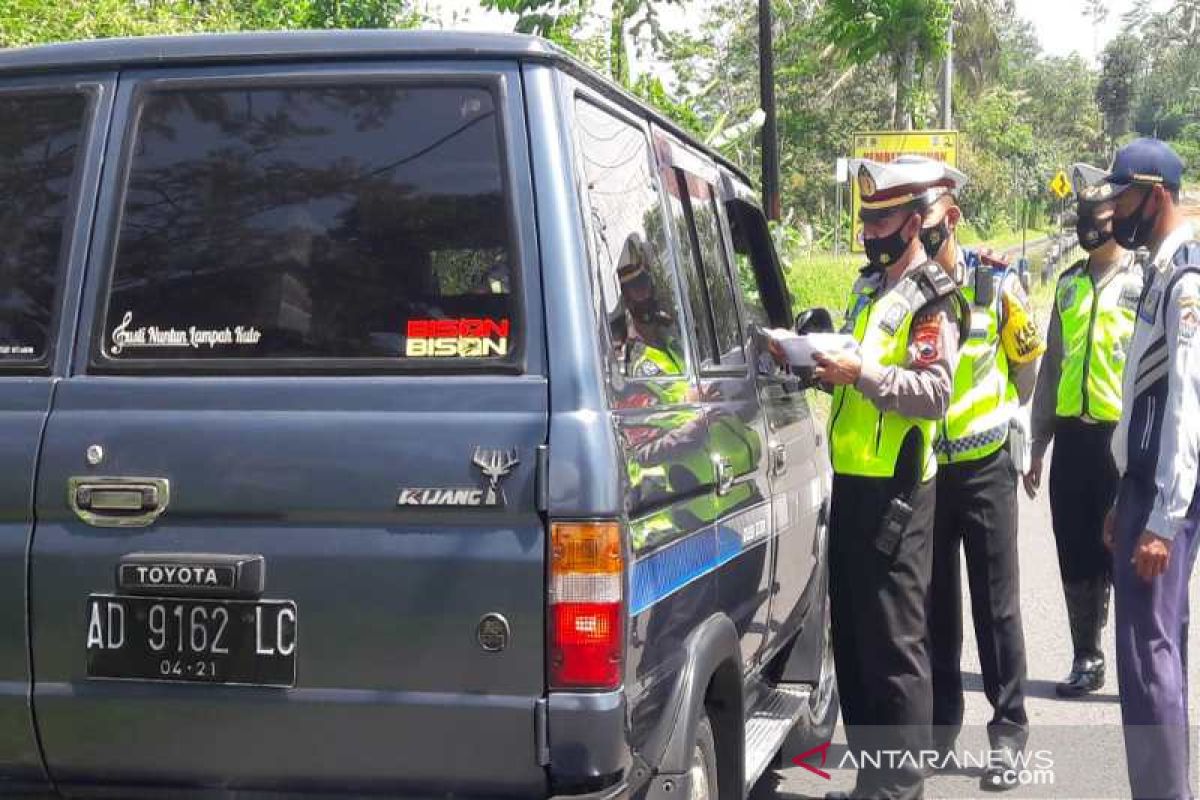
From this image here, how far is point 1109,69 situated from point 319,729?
446 ft

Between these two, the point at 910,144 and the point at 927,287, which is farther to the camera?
the point at 910,144

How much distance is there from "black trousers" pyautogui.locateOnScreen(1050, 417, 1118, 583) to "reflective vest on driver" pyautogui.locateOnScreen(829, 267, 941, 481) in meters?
2.06

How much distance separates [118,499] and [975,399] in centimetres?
329

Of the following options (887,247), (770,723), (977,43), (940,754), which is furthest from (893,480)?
(977,43)

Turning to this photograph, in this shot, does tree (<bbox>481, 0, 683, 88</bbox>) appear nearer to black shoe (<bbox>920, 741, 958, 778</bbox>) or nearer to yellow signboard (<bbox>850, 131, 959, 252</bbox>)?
yellow signboard (<bbox>850, 131, 959, 252</bbox>)

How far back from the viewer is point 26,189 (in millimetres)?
3311

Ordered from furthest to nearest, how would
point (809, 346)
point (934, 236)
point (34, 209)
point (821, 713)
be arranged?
point (821, 713)
point (934, 236)
point (809, 346)
point (34, 209)

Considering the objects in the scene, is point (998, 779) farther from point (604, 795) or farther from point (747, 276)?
point (604, 795)

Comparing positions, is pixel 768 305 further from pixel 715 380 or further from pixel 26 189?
pixel 26 189

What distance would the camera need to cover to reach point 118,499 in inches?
120

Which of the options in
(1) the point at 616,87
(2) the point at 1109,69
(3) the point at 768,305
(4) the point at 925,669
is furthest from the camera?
(2) the point at 1109,69

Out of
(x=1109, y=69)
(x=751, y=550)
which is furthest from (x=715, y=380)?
(x=1109, y=69)

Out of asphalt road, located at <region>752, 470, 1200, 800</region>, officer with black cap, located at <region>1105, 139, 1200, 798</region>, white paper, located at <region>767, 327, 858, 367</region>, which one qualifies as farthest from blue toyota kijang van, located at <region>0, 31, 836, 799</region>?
asphalt road, located at <region>752, 470, 1200, 800</region>

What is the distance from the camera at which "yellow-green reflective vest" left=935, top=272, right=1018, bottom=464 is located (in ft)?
17.6
